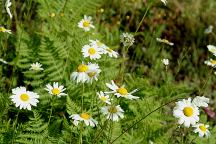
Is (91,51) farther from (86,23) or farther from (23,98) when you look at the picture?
(86,23)

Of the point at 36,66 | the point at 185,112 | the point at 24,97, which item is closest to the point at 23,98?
the point at 24,97

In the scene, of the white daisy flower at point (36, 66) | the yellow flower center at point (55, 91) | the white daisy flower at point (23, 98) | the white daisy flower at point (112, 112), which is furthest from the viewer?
the white daisy flower at point (36, 66)

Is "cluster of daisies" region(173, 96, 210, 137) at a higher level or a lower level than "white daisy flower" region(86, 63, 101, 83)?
lower

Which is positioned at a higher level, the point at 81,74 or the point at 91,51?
the point at 91,51

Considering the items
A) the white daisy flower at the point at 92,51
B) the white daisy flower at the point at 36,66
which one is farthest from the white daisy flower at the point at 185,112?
the white daisy flower at the point at 36,66

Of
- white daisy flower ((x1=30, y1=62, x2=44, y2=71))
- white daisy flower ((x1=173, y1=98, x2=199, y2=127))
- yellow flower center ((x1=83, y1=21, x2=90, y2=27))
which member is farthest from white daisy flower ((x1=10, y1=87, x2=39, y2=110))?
yellow flower center ((x1=83, y1=21, x2=90, y2=27))

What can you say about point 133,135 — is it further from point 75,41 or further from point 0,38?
point 0,38

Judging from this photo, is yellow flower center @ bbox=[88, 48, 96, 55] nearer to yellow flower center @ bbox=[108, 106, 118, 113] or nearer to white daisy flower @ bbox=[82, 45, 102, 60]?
white daisy flower @ bbox=[82, 45, 102, 60]

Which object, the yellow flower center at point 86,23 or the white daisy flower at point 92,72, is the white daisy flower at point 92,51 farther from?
the yellow flower center at point 86,23
